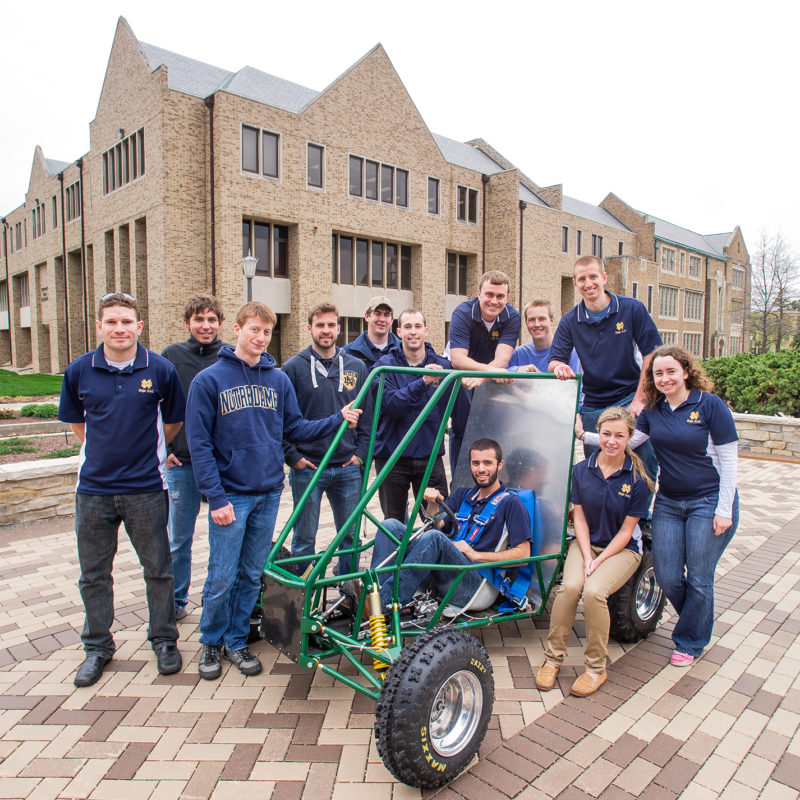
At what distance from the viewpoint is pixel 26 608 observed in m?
4.24

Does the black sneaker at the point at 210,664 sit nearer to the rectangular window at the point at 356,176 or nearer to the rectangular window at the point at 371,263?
the rectangular window at the point at 371,263

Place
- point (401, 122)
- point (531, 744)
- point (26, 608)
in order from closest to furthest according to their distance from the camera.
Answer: point (531, 744), point (26, 608), point (401, 122)

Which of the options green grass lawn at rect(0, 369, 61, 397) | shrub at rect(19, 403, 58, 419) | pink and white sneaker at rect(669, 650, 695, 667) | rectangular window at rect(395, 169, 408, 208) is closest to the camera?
pink and white sneaker at rect(669, 650, 695, 667)

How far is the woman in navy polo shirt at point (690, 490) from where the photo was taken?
11.3 feet

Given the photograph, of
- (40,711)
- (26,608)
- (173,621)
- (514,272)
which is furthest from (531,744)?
(514,272)

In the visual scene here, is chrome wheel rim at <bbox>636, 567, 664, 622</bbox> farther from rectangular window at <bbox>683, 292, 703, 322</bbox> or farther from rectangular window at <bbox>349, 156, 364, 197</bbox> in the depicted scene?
rectangular window at <bbox>683, 292, 703, 322</bbox>

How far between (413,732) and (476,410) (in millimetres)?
2523

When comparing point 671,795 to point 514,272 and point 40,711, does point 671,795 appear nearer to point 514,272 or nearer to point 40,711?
point 40,711

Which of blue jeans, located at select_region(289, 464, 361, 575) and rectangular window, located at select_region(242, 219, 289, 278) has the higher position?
rectangular window, located at select_region(242, 219, 289, 278)

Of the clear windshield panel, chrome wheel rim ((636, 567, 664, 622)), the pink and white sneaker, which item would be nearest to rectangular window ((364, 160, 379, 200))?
the clear windshield panel

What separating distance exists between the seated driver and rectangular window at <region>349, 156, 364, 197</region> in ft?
71.2

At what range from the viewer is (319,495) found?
411cm

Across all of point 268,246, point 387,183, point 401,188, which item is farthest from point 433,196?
point 268,246

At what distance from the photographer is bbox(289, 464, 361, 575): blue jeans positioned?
4078mm
